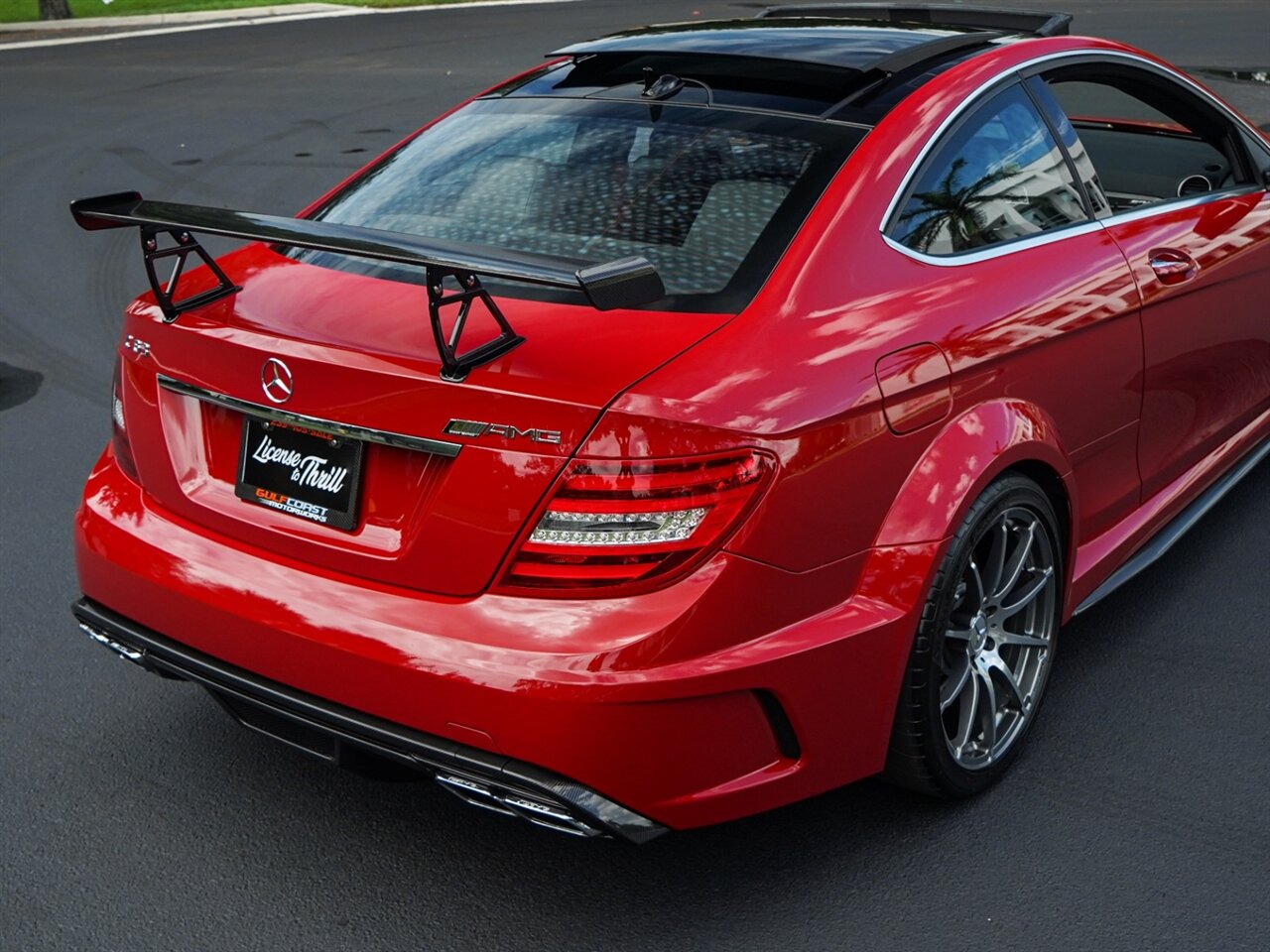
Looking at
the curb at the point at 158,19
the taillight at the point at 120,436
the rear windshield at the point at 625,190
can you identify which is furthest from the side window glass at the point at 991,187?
the curb at the point at 158,19

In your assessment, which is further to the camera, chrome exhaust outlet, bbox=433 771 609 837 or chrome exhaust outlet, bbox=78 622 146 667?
chrome exhaust outlet, bbox=78 622 146 667

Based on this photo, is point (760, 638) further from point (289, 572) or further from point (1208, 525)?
point (1208, 525)

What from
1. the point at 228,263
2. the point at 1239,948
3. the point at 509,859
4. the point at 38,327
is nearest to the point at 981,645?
the point at 1239,948

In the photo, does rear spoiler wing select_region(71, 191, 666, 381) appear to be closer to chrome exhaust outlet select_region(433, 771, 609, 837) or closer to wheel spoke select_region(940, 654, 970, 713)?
chrome exhaust outlet select_region(433, 771, 609, 837)

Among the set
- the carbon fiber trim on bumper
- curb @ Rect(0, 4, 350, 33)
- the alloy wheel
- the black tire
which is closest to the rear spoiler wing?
the carbon fiber trim on bumper

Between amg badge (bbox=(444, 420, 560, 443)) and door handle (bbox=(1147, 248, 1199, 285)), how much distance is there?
1.97 meters

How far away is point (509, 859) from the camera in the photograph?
126 inches

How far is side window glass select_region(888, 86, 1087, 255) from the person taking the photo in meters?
3.20

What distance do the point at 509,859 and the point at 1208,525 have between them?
2.92m

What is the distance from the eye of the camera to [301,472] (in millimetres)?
2855

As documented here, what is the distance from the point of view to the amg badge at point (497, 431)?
258 centimetres

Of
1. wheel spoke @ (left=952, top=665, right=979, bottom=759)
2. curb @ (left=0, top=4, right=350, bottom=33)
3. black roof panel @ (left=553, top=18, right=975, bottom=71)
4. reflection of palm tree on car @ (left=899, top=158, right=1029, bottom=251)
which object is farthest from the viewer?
curb @ (left=0, top=4, right=350, bottom=33)

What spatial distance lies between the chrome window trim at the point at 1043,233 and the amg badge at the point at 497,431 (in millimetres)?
922

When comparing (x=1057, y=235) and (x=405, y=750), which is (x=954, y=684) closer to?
(x=1057, y=235)
